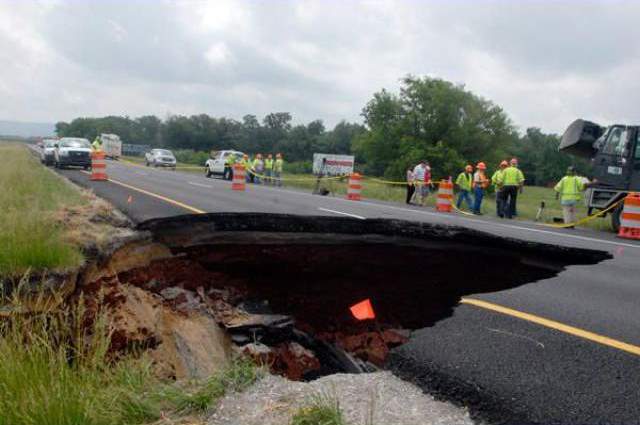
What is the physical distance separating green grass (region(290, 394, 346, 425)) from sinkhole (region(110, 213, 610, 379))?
1.33 m

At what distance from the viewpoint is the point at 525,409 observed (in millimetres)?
2648

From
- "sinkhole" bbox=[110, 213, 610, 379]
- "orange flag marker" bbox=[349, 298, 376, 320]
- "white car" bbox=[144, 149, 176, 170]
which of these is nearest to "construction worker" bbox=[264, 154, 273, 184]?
"white car" bbox=[144, 149, 176, 170]

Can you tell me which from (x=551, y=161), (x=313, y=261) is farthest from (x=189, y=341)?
(x=551, y=161)

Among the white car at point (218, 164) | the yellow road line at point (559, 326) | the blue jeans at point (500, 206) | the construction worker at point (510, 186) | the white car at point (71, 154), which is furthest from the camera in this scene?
the white car at point (218, 164)

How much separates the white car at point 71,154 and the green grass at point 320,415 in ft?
79.7

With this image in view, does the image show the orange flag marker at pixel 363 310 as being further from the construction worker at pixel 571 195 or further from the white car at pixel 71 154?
the white car at pixel 71 154

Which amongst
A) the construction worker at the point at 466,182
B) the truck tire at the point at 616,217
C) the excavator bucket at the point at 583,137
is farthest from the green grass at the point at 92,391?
the construction worker at the point at 466,182

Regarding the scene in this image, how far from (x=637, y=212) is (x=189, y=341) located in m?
10.9

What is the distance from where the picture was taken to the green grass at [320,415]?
2.39 meters

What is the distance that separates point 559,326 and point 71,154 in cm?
2427

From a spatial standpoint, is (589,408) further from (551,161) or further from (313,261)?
(551,161)

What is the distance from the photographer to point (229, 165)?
2902 cm

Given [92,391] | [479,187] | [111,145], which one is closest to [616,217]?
[479,187]

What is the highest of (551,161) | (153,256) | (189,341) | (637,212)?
(551,161)
